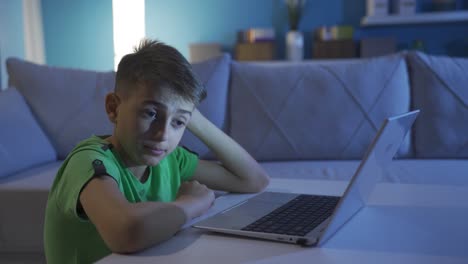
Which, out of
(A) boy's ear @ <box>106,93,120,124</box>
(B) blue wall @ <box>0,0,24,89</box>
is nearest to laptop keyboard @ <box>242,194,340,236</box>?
(A) boy's ear @ <box>106,93,120,124</box>

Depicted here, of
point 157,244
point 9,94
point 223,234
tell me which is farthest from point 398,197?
point 9,94

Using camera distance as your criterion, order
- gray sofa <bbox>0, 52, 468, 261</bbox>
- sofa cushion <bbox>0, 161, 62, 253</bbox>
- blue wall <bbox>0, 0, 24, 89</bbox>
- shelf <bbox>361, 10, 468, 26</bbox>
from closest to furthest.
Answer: sofa cushion <bbox>0, 161, 62, 253</bbox>
gray sofa <bbox>0, 52, 468, 261</bbox>
blue wall <bbox>0, 0, 24, 89</bbox>
shelf <bbox>361, 10, 468, 26</bbox>

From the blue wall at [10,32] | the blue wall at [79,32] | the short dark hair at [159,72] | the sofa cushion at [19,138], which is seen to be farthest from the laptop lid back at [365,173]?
the blue wall at [79,32]

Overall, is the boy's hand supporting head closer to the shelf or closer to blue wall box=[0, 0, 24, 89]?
blue wall box=[0, 0, 24, 89]

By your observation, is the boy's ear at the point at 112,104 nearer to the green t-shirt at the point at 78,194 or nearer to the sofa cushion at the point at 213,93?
the green t-shirt at the point at 78,194

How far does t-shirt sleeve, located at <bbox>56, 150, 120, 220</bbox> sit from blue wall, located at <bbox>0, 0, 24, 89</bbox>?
2545mm

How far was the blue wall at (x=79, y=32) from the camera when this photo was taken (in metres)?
4.21

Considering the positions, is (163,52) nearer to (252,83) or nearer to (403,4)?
(252,83)

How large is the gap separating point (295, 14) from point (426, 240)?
3260 millimetres

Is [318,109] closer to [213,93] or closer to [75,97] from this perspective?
[213,93]

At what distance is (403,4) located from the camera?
371 cm

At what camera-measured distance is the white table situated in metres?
0.70

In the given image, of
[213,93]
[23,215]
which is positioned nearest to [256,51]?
[213,93]

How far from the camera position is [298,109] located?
222cm
